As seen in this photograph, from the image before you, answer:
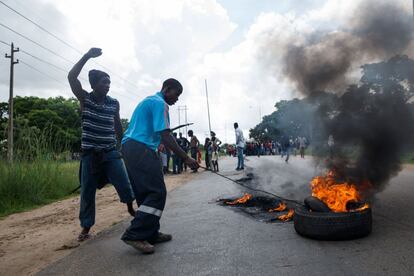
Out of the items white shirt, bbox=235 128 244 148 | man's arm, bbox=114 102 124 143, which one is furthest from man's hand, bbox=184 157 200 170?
white shirt, bbox=235 128 244 148

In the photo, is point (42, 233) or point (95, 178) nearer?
point (95, 178)

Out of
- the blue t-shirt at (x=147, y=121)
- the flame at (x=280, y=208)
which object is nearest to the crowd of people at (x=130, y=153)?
the blue t-shirt at (x=147, y=121)

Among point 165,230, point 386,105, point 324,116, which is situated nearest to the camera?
point 165,230

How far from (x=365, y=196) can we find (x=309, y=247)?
223 centimetres

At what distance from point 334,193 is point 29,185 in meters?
7.86

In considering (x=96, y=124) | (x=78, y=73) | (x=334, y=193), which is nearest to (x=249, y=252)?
(x=334, y=193)

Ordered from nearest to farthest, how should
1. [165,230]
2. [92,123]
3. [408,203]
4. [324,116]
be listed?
1. [92,123]
2. [165,230]
3. [408,203]
4. [324,116]

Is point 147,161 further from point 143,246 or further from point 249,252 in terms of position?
point 249,252

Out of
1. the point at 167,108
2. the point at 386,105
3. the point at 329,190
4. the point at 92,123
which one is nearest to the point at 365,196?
the point at 329,190

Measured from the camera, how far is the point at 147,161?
4422mm

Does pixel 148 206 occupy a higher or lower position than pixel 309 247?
higher

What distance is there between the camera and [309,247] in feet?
13.4

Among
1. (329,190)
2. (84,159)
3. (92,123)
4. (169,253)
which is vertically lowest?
(169,253)

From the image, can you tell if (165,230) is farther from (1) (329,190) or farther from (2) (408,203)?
(2) (408,203)
